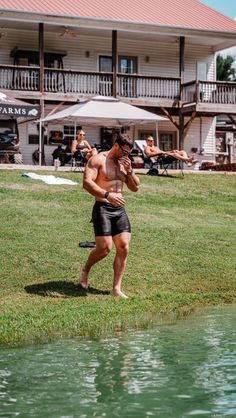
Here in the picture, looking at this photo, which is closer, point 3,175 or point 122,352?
point 122,352

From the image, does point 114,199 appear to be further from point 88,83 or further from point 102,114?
point 88,83

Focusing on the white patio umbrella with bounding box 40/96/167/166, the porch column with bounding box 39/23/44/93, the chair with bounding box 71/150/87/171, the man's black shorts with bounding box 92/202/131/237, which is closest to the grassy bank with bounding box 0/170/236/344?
the man's black shorts with bounding box 92/202/131/237

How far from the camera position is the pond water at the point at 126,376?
5242 millimetres

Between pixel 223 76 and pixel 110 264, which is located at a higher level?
pixel 223 76

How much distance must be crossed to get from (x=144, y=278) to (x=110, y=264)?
633mm

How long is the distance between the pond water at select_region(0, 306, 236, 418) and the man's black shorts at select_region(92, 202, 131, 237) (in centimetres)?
189

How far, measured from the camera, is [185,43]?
34.1 metres

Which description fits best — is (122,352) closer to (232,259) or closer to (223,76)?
(232,259)

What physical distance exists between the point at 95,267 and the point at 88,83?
19.2m

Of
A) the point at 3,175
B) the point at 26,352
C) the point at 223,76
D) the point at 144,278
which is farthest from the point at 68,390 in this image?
the point at 223,76

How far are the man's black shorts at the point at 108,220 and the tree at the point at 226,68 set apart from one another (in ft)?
205

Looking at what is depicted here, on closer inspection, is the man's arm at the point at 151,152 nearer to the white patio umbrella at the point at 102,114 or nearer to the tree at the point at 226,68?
the white patio umbrella at the point at 102,114

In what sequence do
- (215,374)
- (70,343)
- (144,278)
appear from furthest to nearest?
(144,278)
(70,343)
(215,374)

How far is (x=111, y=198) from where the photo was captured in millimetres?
9812
